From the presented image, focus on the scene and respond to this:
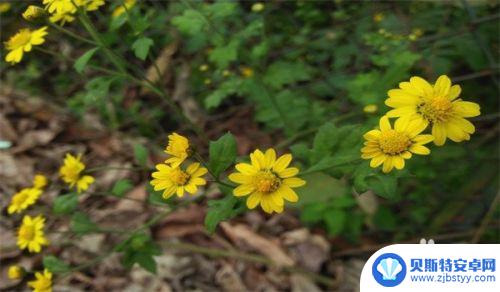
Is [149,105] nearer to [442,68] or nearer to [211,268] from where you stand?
[211,268]

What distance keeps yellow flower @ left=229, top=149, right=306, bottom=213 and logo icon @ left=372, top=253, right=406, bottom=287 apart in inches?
9.7

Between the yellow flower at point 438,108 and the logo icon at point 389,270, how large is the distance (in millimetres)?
281

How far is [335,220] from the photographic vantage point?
7.57 ft

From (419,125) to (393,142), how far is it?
7cm

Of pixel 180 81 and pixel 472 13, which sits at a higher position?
pixel 180 81

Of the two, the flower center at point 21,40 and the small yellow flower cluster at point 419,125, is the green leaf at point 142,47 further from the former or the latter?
the small yellow flower cluster at point 419,125

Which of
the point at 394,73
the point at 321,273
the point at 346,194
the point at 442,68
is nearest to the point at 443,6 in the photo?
the point at 442,68

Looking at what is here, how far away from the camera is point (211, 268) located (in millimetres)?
2428

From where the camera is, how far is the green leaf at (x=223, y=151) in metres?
1.39

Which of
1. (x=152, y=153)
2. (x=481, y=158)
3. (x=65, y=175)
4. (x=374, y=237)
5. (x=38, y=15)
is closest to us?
(x=38, y=15)

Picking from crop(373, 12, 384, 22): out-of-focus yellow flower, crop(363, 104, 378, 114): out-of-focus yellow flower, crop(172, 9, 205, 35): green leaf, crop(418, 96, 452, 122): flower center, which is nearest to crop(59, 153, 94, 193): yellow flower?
crop(172, 9, 205, 35): green leaf

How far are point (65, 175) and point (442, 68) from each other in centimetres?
153

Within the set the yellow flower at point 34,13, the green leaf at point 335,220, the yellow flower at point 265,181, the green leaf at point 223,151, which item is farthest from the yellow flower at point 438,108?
the green leaf at point 335,220

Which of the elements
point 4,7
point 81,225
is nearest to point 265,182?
point 81,225
